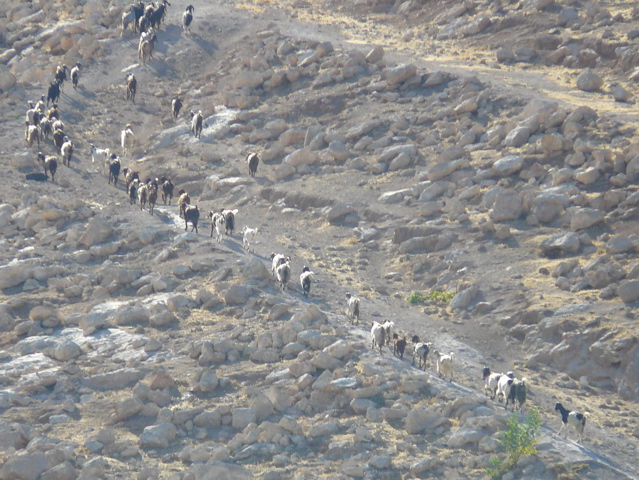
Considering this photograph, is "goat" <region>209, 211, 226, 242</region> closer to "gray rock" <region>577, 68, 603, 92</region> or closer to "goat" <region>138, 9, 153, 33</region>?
"gray rock" <region>577, 68, 603, 92</region>

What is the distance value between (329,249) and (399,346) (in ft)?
23.1

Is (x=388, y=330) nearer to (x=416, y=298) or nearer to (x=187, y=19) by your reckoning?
(x=416, y=298)

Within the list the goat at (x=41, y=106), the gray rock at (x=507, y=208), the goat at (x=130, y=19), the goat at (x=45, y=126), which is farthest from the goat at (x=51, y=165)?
the gray rock at (x=507, y=208)

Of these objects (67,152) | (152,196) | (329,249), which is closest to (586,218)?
(329,249)

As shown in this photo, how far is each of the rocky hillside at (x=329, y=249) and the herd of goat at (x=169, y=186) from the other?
34 centimetres

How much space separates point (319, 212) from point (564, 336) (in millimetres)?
8971

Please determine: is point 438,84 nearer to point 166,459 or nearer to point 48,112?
point 48,112

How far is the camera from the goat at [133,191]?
27991 mm

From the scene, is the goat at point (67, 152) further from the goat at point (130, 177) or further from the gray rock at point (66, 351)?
the gray rock at point (66, 351)

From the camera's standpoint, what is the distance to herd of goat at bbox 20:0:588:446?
712 inches

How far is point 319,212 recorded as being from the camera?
90.3 feet

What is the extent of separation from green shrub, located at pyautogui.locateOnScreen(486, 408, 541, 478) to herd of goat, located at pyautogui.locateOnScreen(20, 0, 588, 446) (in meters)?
1.67

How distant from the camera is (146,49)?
126ft

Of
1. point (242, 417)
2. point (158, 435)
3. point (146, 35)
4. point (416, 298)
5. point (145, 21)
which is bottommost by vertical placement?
point (158, 435)
